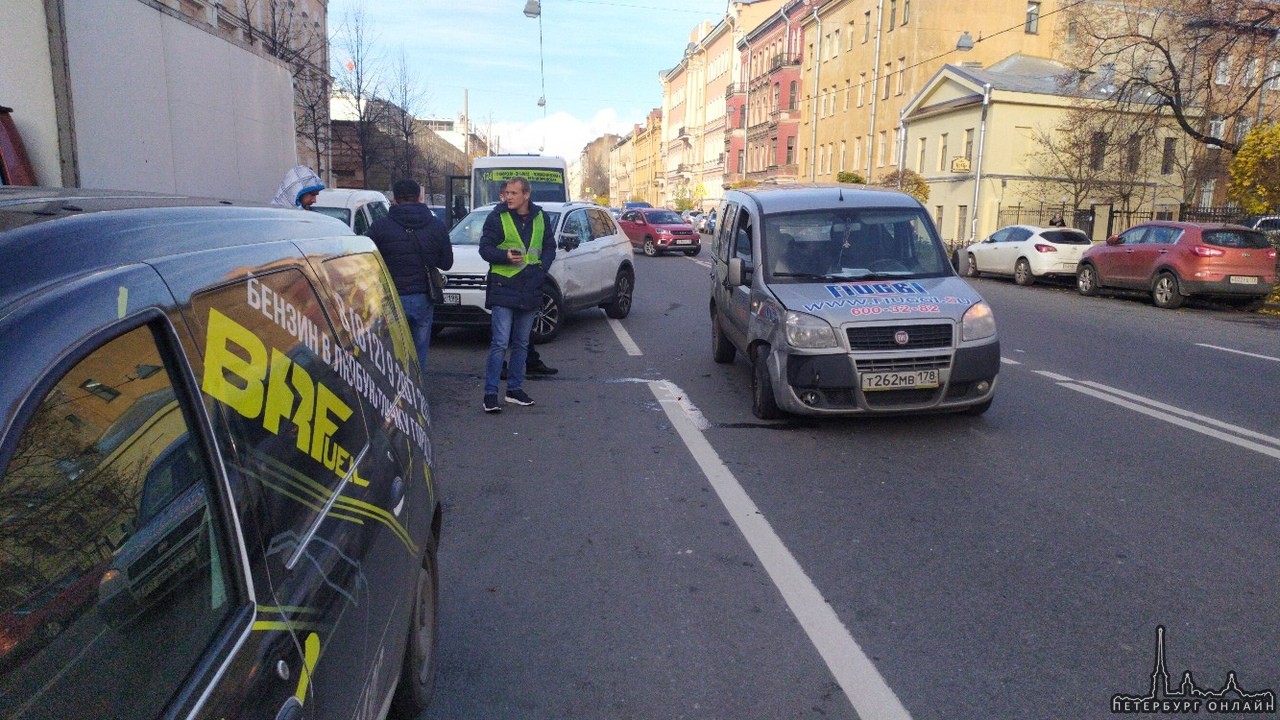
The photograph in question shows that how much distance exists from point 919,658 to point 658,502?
84.7 inches

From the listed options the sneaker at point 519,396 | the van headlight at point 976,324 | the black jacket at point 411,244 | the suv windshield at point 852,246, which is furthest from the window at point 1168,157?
the black jacket at point 411,244

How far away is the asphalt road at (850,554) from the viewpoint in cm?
342

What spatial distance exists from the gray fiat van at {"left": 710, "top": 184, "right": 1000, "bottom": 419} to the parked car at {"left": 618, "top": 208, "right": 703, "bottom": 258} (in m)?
24.0

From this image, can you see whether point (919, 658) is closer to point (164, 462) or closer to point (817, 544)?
point (817, 544)

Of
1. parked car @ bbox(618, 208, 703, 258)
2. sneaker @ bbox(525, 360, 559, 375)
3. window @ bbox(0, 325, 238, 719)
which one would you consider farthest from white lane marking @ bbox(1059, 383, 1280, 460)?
parked car @ bbox(618, 208, 703, 258)

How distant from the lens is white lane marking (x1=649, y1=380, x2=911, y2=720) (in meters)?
3.30

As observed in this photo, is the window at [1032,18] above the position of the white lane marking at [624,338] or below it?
above

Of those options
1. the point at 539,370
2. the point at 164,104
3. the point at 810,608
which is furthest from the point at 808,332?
the point at 164,104

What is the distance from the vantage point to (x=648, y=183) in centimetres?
12256

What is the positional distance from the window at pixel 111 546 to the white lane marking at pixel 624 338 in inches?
363

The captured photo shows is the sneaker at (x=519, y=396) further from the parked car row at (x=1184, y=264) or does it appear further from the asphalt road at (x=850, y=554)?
the parked car row at (x=1184, y=264)

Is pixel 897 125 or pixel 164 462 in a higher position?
pixel 897 125

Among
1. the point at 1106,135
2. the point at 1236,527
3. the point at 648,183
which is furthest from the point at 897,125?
the point at 648,183

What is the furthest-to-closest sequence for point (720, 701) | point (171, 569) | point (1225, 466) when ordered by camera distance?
point (1225, 466), point (720, 701), point (171, 569)
